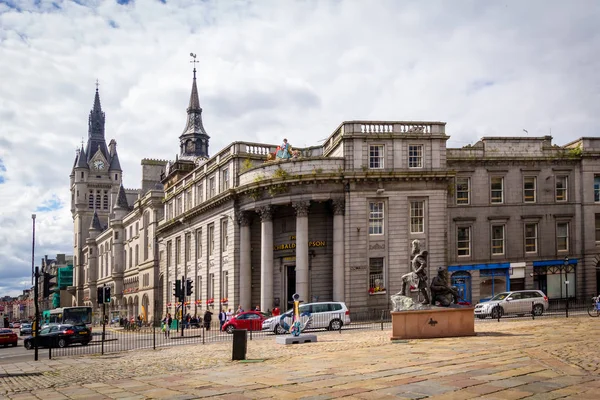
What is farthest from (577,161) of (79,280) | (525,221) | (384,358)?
(79,280)

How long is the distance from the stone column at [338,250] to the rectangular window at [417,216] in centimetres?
471

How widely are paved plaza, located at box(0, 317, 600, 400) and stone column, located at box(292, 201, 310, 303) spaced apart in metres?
20.2

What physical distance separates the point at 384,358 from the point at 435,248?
27.1m

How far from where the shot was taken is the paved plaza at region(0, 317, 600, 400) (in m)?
12.8

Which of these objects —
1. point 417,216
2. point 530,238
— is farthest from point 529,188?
point 417,216

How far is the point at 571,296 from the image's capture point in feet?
158

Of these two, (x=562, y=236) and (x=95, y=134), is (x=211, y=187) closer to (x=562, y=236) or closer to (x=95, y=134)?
(x=562, y=236)

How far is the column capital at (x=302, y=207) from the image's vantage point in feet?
150

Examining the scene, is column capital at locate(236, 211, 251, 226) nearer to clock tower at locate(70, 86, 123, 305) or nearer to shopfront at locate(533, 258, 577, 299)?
shopfront at locate(533, 258, 577, 299)

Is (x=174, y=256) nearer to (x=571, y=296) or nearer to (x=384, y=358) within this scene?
(x=571, y=296)

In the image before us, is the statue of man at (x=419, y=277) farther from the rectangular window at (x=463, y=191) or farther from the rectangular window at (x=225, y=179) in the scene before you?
the rectangular window at (x=225, y=179)

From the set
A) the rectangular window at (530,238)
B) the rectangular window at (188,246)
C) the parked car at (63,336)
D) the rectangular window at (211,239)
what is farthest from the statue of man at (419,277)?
the rectangular window at (188,246)

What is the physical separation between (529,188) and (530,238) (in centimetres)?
360

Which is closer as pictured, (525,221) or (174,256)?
(525,221)
